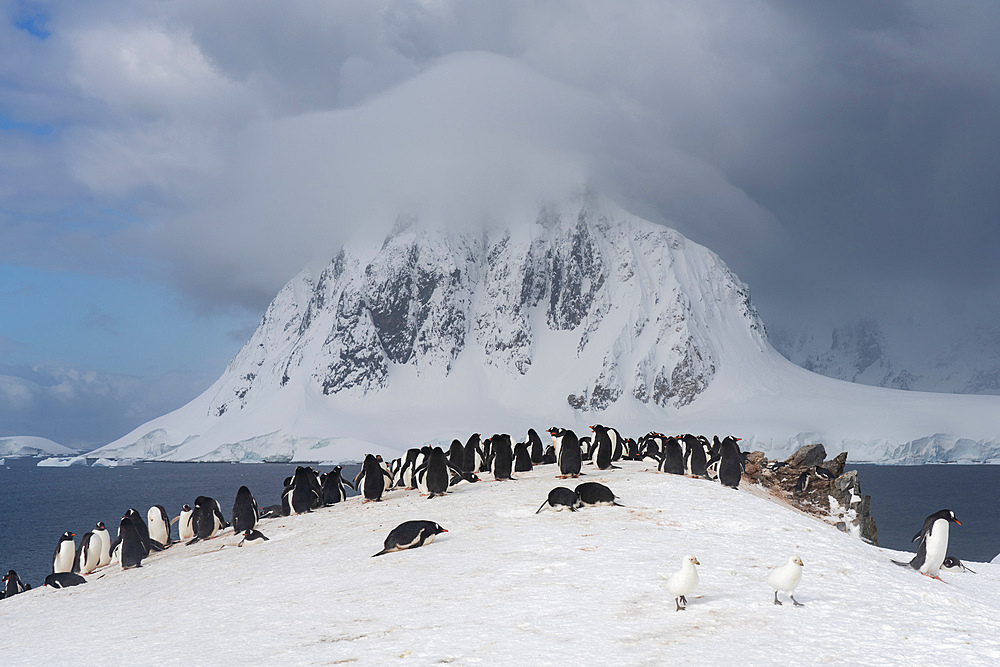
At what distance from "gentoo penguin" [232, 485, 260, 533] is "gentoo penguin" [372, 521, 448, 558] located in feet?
16.5

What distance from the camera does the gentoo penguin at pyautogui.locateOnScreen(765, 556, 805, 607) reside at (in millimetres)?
7312

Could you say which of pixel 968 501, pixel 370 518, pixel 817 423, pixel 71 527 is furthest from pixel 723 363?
pixel 370 518

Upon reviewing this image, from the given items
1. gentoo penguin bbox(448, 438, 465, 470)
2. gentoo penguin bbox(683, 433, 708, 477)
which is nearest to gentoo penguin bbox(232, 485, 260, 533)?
gentoo penguin bbox(448, 438, 465, 470)

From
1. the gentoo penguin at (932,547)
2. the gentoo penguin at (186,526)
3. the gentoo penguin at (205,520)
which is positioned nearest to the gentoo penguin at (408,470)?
the gentoo penguin at (205,520)

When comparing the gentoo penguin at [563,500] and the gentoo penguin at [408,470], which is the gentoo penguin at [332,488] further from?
the gentoo penguin at [563,500]

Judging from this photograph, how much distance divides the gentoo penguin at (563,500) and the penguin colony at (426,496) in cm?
2

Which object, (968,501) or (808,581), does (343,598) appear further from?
(968,501)

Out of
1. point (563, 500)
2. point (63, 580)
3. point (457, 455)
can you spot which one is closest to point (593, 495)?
point (563, 500)

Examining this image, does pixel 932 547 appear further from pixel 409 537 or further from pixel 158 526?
pixel 158 526

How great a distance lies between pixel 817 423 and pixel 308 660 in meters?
139

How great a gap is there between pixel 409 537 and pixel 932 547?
7.69m

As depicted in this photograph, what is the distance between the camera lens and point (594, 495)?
13.7 meters

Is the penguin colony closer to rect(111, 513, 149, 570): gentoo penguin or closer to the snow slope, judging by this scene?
rect(111, 513, 149, 570): gentoo penguin

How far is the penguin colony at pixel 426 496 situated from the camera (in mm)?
11406
